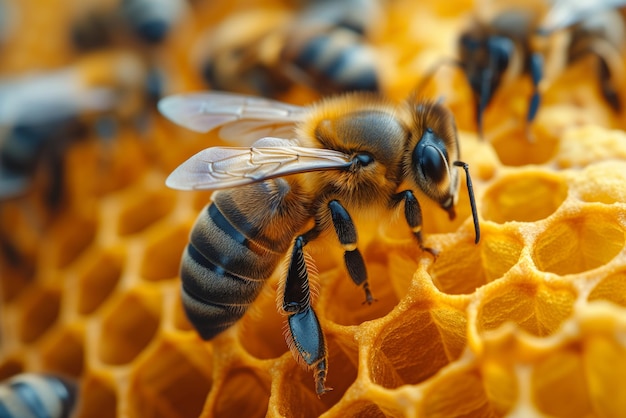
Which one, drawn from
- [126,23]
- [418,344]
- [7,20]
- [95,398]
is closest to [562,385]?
[418,344]

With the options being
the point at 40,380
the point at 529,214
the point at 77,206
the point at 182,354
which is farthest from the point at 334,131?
the point at 77,206

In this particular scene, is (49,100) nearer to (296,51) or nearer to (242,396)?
(296,51)

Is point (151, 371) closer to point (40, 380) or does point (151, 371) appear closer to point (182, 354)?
point (182, 354)

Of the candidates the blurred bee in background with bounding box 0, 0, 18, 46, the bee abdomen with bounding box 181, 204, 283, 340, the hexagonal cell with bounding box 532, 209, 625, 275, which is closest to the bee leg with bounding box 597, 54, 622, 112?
the hexagonal cell with bounding box 532, 209, 625, 275

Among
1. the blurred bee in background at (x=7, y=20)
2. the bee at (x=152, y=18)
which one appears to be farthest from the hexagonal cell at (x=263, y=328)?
the blurred bee in background at (x=7, y=20)

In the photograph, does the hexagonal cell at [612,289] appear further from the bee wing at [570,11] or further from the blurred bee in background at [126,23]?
the blurred bee in background at [126,23]
